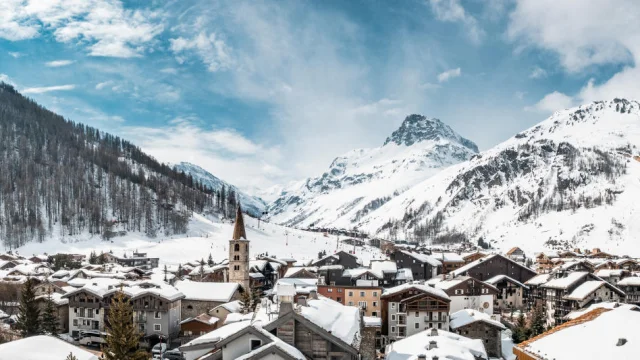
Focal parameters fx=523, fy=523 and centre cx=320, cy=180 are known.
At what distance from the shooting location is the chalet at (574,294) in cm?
6203

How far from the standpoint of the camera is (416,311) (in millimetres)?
49750

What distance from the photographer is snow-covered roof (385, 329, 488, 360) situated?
31480 mm

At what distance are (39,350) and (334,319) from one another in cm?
1375

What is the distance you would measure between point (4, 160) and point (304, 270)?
15853 cm

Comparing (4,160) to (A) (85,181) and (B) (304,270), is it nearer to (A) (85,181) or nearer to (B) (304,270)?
(A) (85,181)

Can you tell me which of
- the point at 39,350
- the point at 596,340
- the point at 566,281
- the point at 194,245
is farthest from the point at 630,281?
the point at 194,245

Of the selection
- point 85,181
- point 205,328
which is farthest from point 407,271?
point 85,181

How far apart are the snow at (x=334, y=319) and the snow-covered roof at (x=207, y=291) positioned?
28.8 meters

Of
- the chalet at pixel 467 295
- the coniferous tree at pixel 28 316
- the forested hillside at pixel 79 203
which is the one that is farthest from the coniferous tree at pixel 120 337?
the forested hillside at pixel 79 203

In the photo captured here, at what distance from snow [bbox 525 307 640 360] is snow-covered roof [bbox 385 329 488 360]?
50.3 feet

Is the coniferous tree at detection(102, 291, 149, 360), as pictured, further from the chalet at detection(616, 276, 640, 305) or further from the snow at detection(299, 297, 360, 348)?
the chalet at detection(616, 276, 640, 305)

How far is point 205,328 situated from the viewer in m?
51.9

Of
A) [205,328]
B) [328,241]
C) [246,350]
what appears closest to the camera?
[246,350]

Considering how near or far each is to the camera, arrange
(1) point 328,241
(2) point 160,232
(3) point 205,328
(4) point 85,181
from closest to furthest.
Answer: (3) point 205,328
(2) point 160,232
(1) point 328,241
(4) point 85,181
